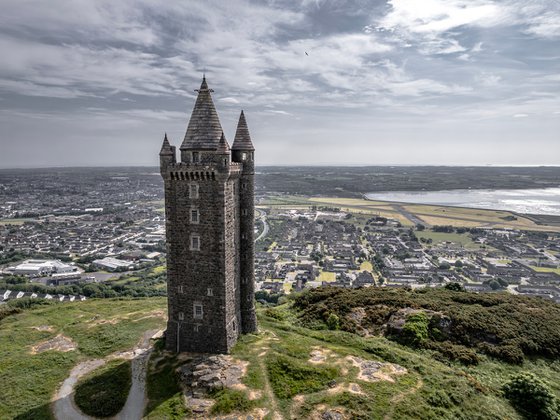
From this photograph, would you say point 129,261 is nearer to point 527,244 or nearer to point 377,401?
point 377,401

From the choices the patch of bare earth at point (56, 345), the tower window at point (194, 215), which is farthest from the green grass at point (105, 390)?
the tower window at point (194, 215)

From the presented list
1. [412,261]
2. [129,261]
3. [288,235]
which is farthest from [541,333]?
[288,235]

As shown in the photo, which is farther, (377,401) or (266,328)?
(266,328)

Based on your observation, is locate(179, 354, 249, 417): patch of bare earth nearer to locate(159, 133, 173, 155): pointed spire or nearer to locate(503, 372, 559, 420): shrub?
locate(159, 133, 173, 155): pointed spire

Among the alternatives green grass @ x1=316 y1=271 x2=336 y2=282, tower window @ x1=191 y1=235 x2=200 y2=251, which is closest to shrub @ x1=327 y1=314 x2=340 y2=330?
tower window @ x1=191 y1=235 x2=200 y2=251

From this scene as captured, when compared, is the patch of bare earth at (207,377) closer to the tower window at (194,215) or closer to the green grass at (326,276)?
the tower window at (194,215)

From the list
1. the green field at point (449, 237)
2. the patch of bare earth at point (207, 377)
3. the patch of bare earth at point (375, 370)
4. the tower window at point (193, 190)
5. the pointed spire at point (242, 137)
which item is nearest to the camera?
the patch of bare earth at point (207, 377)
